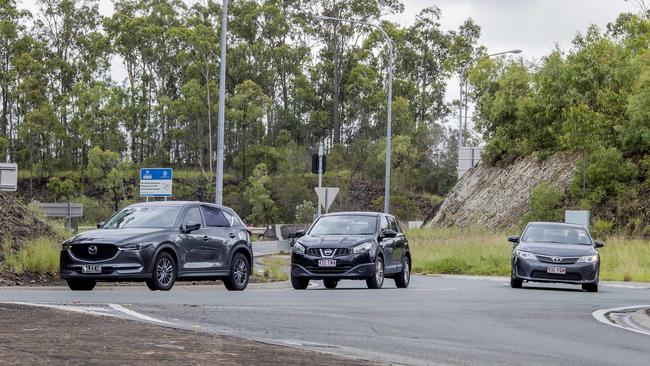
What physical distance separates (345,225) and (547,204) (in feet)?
97.4

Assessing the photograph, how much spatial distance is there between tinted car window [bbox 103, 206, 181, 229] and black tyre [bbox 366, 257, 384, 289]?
4.35 m

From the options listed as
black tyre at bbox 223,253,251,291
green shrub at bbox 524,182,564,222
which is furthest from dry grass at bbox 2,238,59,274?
green shrub at bbox 524,182,564,222

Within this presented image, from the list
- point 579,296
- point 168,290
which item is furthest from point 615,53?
point 168,290

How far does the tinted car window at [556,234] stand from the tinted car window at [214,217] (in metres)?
7.62

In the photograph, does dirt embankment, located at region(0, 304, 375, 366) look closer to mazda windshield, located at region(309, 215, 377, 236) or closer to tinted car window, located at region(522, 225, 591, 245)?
mazda windshield, located at region(309, 215, 377, 236)

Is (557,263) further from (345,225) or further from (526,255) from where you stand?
(345,225)

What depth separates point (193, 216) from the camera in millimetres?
22438

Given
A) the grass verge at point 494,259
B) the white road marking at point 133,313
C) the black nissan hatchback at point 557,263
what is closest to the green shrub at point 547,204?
the grass verge at point 494,259

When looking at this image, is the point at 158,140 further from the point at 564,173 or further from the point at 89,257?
the point at 89,257

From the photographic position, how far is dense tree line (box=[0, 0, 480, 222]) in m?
93.7

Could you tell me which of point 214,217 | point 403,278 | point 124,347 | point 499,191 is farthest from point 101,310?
point 499,191

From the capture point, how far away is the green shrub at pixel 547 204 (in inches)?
2085

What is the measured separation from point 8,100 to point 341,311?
84990mm

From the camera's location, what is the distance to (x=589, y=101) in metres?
57.8
